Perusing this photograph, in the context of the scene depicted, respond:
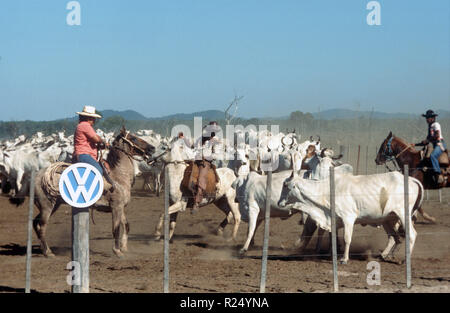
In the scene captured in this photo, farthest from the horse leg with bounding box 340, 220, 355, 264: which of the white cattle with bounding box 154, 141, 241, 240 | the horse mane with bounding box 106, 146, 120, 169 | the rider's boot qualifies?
the horse mane with bounding box 106, 146, 120, 169

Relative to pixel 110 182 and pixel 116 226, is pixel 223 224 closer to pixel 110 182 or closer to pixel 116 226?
pixel 116 226

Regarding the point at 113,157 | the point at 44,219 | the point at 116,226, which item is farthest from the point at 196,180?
the point at 44,219

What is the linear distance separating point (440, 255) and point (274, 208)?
10.7ft

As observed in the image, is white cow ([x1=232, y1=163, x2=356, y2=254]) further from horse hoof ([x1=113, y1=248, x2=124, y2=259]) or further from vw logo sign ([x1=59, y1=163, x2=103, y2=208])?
vw logo sign ([x1=59, y1=163, x2=103, y2=208])

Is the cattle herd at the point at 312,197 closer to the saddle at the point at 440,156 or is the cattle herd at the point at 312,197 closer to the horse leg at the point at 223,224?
the horse leg at the point at 223,224

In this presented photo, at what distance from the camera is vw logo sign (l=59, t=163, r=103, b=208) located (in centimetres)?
858

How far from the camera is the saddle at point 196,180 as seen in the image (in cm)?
1588

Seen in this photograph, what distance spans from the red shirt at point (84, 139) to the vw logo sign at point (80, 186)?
3657mm

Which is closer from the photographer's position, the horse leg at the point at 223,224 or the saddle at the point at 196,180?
the saddle at the point at 196,180

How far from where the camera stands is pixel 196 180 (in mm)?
15922

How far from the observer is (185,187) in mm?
15961

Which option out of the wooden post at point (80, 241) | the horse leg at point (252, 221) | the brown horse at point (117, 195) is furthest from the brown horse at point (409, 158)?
the wooden post at point (80, 241)

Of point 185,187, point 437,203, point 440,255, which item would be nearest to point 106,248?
point 185,187
